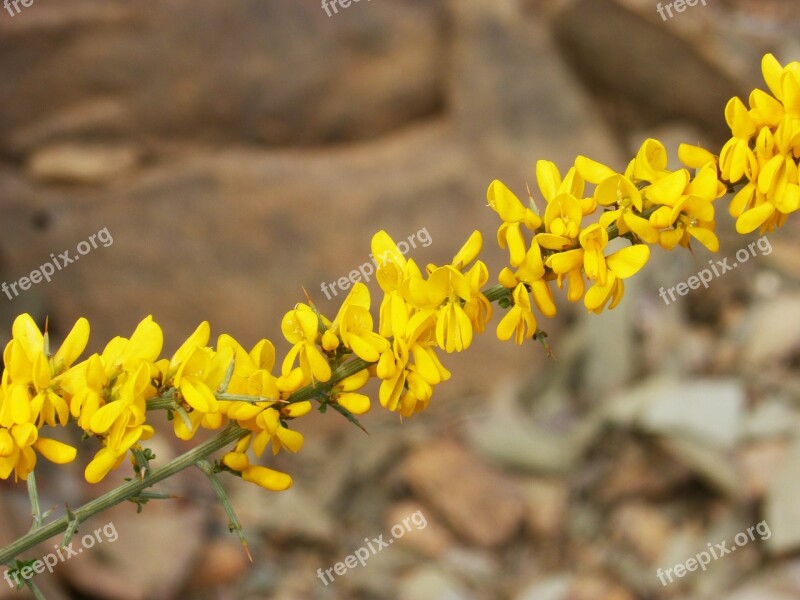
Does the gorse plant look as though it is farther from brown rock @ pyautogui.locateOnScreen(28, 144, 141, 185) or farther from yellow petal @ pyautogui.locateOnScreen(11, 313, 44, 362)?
brown rock @ pyautogui.locateOnScreen(28, 144, 141, 185)

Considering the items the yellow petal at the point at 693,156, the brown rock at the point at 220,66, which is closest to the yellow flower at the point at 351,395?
the yellow petal at the point at 693,156

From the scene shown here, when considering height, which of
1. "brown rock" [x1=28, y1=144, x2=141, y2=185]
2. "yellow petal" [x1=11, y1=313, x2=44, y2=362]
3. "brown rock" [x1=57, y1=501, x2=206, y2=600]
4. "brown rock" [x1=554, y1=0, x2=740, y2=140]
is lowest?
"brown rock" [x1=57, y1=501, x2=206, y2=600]

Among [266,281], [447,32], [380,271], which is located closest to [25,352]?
[380,271]

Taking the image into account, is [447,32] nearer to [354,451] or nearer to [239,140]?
[239,140]

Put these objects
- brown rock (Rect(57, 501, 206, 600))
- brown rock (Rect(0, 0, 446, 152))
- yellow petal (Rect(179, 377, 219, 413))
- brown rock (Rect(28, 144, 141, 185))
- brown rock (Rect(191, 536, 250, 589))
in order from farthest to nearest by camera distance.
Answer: brown rock (Rect(28, 144, 141, 185)) < brown rock (Rect(0, 0, 446, 152)) < brown rock (Rect(191, 536, 250, 589)) < brown rock (Rect(57, 501, 206, 600)) < yellow petal (Rect(179, 377, 219, 413))

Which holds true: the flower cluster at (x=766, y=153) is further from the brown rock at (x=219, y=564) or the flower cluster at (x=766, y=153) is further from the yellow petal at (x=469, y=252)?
the brown rock at (x=219, y=564)

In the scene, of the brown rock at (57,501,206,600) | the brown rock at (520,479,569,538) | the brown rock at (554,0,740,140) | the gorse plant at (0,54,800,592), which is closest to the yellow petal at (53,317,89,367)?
the gorse plant at (0,54,800,592)

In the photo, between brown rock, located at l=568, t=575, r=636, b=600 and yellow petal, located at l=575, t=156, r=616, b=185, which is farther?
brown rock, located at l=568, t=575, r=636, b=600

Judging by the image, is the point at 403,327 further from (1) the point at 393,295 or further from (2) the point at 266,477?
(2) the point at 266,477
